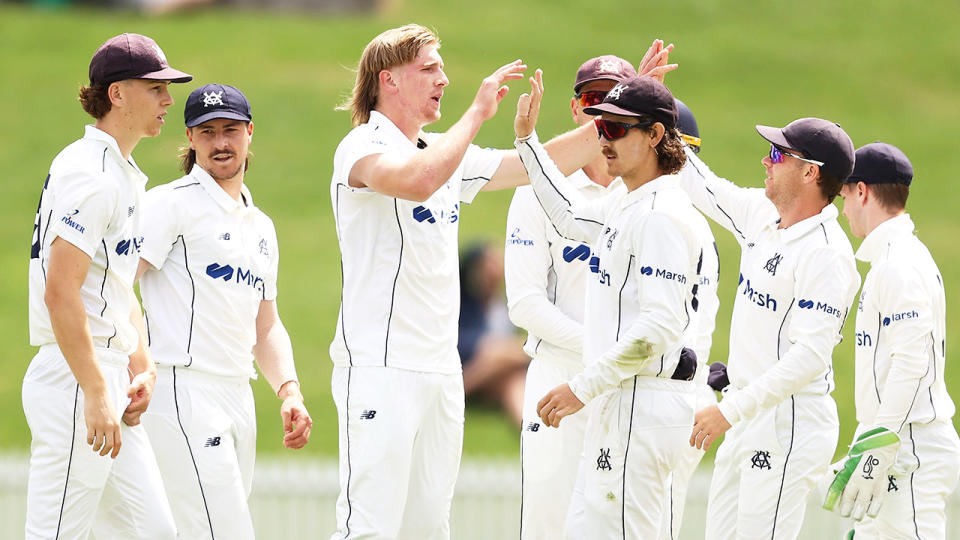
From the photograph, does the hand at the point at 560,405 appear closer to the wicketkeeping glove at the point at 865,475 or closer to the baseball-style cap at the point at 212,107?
the wicketkeeping glove at the point at 865,475

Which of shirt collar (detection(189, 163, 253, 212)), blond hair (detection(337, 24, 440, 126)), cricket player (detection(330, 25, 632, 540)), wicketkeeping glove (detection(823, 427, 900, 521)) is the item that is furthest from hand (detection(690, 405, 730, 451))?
shirt collar (detection(189, 163, 253, 212))

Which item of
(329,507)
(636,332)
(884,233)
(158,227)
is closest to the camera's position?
(636,332)

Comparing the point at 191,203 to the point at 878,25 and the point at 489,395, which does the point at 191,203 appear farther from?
the point at 878,25

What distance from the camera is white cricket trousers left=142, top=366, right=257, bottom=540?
5.98m

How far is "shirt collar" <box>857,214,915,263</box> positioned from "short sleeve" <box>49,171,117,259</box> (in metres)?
3.57

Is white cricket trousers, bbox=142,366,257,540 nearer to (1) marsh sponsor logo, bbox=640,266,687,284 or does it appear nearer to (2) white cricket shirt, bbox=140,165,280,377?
(2) white cricket shirt, bbox=140,165,280,377

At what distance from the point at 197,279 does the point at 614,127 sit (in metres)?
2.09

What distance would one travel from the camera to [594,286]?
561 centimetres

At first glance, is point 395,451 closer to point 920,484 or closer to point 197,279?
point 197,279

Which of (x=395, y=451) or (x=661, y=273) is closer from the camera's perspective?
(x=661, y=273)

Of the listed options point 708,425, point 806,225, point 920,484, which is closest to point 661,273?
point 708,425

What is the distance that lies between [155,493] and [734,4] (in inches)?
1257

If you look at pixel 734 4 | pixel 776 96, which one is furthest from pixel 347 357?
pixel 734 4

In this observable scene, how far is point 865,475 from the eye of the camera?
6121mm
